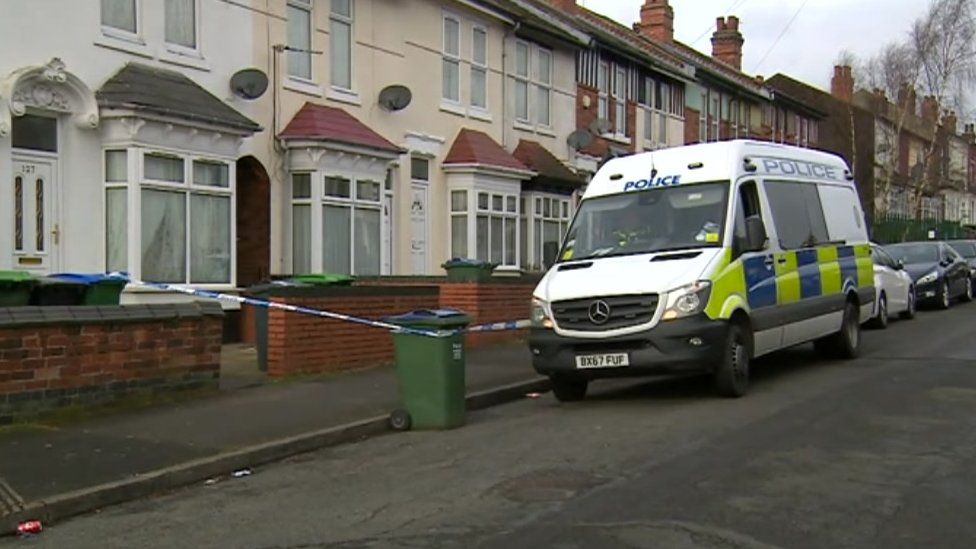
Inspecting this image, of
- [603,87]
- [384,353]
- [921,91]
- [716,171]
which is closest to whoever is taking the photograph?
[716,171]

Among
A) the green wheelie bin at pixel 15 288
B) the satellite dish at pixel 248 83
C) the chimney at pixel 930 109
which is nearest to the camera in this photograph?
the green wheelie bin at pixel 15 288

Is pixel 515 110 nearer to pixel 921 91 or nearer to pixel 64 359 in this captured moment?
pixel 64 359

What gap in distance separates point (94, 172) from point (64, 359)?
15.8ft

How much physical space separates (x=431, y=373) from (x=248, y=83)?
7627mm

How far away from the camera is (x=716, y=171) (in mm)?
11031

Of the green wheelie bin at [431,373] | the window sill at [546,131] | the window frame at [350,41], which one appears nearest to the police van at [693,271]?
the green wheelie bin at [431,373]

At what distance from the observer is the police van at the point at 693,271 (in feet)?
31.9

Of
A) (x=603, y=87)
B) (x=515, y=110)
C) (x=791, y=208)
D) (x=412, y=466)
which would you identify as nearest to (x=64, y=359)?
(x=412, y=466)

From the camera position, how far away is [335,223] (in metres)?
16.9

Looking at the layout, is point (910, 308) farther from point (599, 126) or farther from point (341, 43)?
point (341, 43)

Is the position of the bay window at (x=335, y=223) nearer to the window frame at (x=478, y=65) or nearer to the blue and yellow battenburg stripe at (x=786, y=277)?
the window frame at (x=478, y=65)

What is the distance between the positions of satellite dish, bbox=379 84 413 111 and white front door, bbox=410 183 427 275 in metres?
1.79

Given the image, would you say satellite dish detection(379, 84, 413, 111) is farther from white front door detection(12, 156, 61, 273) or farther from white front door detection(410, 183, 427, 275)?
white front door detection(12, 156, 61, 273)

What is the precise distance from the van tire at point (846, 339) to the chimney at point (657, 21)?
2606 cm
